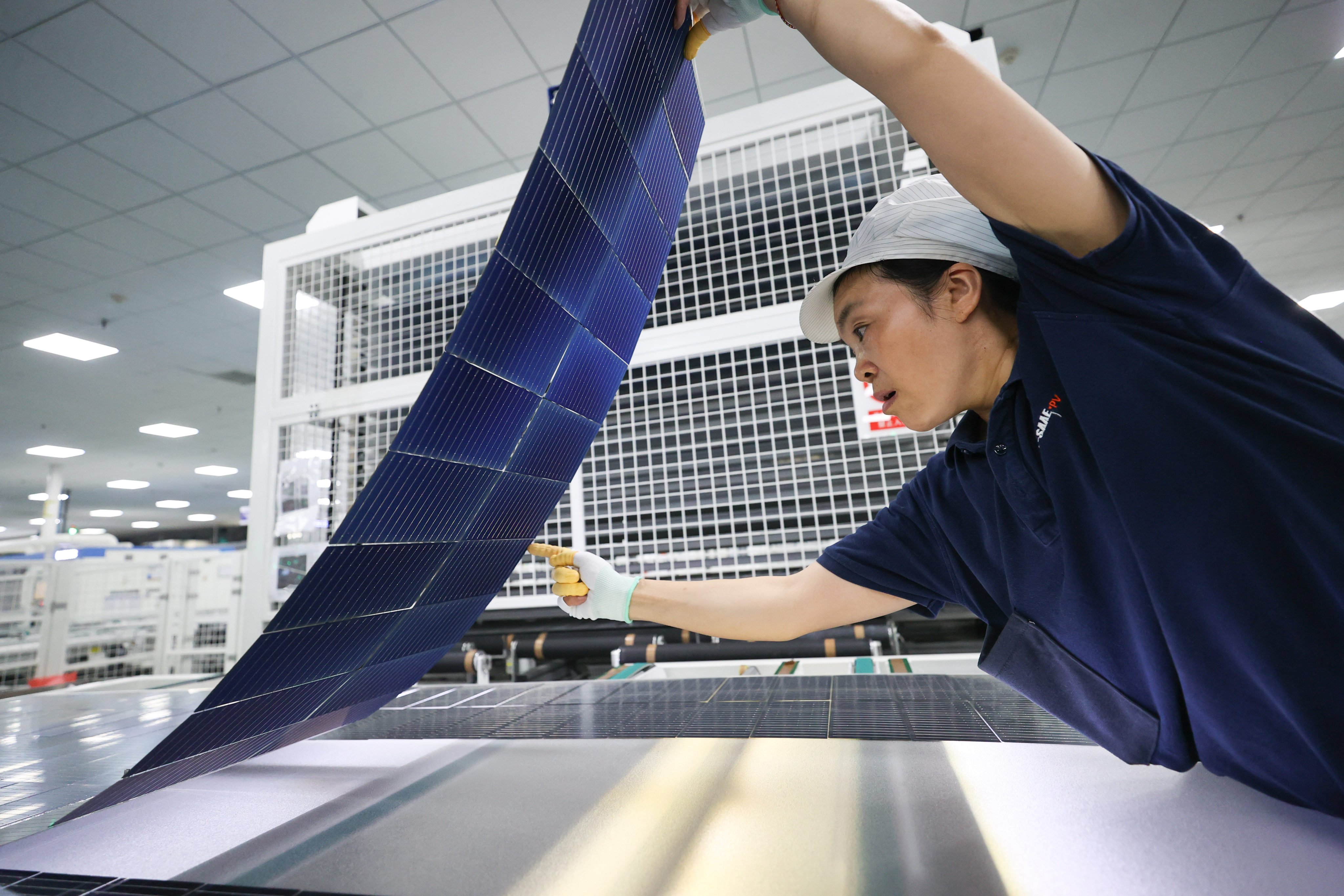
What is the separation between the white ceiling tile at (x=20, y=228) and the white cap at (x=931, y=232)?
256 inches

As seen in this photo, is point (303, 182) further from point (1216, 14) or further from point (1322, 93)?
point (1322, 93)

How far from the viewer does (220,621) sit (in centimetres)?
572

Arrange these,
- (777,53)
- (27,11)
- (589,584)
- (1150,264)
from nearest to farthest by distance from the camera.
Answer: (1150,264)
(589,584)
(27,11)
(777,53)

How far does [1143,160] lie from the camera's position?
484 cm

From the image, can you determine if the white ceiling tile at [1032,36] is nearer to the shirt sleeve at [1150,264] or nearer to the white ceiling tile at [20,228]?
the shirt sleeve at [1150,264]

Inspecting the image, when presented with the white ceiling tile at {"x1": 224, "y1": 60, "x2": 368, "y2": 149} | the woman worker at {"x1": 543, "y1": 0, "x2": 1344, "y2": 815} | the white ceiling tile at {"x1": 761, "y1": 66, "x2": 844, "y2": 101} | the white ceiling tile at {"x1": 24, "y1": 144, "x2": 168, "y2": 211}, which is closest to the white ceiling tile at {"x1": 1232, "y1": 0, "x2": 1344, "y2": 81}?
the white ceiling tile at {"x1": 761, "y1": 66, "x2": 844, "y2": 101}

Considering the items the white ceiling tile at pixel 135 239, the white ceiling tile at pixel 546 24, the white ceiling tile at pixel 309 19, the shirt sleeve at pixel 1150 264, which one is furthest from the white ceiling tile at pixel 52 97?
the shirt sleeve at pixel 1150 264

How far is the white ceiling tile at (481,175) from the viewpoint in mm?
4527

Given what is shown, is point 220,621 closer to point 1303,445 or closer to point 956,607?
point 956,607

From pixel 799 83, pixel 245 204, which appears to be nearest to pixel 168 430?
pixel 245 204

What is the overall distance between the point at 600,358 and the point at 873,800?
763mm

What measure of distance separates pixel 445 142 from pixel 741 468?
363 cm

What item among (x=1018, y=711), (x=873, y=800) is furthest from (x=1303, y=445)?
(x=1018, y=711)

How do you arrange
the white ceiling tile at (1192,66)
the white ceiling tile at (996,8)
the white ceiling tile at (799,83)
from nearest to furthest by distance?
1. the white ceiling tile at (996,8)
2. the white ceiling tile at (1192,66)
3. the white ceiling tile at (799,83)
